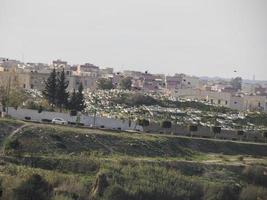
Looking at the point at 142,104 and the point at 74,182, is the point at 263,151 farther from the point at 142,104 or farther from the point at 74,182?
the point at 142,104

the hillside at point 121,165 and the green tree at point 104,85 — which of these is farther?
the green tree at point 104,85

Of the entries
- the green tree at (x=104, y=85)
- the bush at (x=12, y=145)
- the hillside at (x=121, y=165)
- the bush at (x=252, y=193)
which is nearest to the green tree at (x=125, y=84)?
the green tree at (x=104, y=85)

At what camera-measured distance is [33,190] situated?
88.1ft

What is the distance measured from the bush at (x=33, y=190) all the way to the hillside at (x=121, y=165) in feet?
0.60

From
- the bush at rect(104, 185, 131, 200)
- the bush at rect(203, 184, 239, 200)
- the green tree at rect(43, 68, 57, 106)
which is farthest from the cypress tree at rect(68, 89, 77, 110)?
A: the bush at rect(104, 185, 131, 200)

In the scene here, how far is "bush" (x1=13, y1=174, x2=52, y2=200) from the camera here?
2662 cm

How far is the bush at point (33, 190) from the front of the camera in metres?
26.6

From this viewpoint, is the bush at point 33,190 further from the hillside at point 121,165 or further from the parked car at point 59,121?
the parked car at point 59,121

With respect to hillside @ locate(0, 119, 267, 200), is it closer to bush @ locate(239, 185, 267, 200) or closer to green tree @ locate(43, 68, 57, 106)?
bush @ locate(239, 185, 267, 200)

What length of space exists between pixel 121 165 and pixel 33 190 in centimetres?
680

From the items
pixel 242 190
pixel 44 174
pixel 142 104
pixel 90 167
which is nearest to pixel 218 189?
pixel 242 190

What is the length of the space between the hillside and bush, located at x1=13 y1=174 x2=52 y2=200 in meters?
0.18

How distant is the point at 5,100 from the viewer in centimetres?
4822

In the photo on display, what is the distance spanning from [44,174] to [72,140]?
22.2ft
